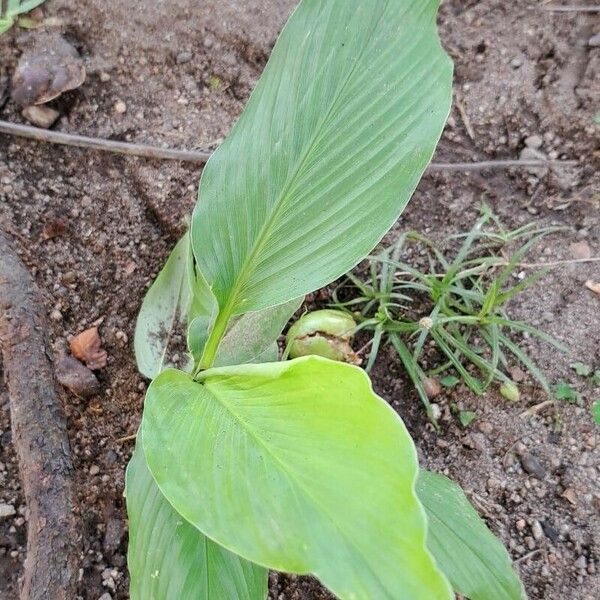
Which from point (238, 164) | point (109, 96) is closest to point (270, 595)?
point (238, 164)

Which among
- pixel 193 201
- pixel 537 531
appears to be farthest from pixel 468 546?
pixel 193 201

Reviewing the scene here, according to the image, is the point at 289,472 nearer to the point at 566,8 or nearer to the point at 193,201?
the point at 193,201

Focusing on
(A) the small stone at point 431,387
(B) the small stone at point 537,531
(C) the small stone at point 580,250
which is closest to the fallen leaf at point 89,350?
(A) the small stone at point 431,387

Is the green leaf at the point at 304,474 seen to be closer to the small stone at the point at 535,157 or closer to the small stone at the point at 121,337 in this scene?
the small stone at the point at 121,337

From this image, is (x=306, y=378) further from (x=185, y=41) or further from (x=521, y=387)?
(x=185, y=41)

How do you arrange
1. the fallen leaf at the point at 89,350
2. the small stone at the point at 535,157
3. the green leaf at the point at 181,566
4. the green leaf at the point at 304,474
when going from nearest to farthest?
1. the green leaf at the point at 304,474
2. the green leaf at the point at 181,566
3. the fallen leaf at the point at 89,350
4. the small stone at the point at 535,157

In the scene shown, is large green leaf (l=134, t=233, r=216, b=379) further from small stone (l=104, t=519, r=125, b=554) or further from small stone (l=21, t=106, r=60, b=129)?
small stone (l=21, t=106, r=60, b=129)

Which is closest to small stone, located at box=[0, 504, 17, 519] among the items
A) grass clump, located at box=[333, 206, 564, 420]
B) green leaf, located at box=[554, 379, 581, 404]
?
grass clump, located at box=[333, 206, 564, 420]
